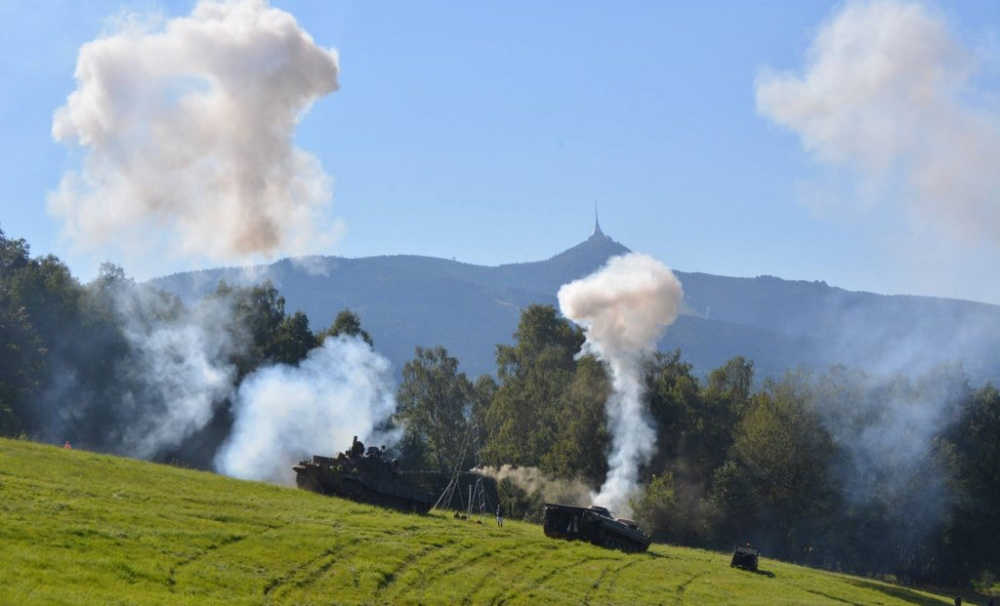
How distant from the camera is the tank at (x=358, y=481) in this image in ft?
184

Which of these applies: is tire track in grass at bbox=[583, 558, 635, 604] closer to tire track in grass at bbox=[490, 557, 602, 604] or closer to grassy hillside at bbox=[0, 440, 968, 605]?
grassy hillside at bbox=[0, 440, 968, 605]

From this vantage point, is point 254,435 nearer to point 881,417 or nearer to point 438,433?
point 438,433

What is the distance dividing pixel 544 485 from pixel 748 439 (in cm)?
1740

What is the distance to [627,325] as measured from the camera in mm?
93812

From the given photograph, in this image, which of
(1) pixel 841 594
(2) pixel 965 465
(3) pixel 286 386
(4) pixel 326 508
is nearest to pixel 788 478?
(2) pixel 965 465

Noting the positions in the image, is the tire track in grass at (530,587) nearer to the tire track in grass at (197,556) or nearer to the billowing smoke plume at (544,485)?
the tire track in grass at (197,556)

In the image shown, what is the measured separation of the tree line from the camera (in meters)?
82.8

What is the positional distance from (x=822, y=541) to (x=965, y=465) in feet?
41.9

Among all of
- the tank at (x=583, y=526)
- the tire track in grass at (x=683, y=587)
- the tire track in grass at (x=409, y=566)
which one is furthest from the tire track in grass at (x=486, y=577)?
the tank at (x=583, y=526)

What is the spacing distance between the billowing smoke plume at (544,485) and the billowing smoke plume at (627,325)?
114 inches

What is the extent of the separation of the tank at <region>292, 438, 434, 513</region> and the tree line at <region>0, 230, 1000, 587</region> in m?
27.2

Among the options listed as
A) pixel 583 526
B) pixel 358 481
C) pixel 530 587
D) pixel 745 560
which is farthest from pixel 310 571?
pixel 745 560

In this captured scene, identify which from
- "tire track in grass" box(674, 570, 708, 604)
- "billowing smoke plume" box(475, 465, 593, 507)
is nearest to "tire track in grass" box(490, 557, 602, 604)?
"tire track in grass" box(674, 570, 708, 604)

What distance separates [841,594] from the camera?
177 feet
